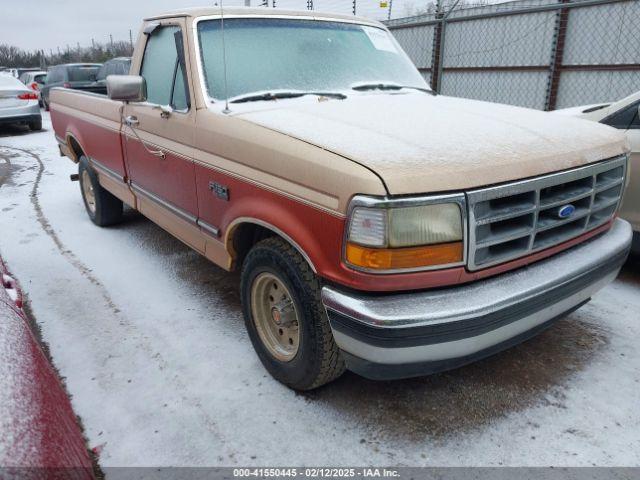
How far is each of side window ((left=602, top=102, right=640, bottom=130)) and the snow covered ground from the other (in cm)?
119

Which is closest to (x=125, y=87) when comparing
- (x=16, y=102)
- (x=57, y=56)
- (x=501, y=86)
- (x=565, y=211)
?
(x=565, y=211)

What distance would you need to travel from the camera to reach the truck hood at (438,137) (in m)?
2.13

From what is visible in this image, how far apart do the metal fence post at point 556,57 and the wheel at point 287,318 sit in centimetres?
776

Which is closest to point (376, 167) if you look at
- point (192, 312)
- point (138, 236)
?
point (192, 312)

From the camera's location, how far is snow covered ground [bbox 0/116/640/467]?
94.1 inches

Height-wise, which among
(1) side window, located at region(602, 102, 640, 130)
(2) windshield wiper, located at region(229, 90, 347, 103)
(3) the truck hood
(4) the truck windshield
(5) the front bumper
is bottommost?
(5) the front bumper

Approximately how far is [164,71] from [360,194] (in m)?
2.32

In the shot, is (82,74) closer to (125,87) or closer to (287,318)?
(125,87)

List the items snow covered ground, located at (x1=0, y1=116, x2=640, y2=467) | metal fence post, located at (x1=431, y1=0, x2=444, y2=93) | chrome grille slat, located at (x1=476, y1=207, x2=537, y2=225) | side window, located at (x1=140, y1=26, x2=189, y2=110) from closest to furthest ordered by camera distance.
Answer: chrome grille slat, located at (x1=476, y1=207, x2=537, y2=225)
snow covered ground, located at (x1=0, y1=116, x2=640, y2=467)
side window, located at (x1=140, y1=26, x2=189, y2=110)
metal fence post, located at (x1=431, y1=0, x2=444, y2=93)

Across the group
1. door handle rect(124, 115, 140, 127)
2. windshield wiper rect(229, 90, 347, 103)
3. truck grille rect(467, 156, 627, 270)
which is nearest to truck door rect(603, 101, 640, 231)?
truck grille rect(467, 156, 627, 270)

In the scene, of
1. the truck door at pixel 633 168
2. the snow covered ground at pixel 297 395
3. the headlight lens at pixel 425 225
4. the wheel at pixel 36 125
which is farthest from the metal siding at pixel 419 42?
the headlight lens at pixel 425 225

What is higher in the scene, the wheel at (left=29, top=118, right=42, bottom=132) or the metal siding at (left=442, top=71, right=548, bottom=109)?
the metal siding at (left=442, top=71, right=548, bottom=109)

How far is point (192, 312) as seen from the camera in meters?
3.71

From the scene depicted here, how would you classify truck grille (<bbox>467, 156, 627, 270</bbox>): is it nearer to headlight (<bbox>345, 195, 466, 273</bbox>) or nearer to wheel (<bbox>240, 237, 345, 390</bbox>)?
headlight (<bbox>345, 195, 466, 273</bbox>)
